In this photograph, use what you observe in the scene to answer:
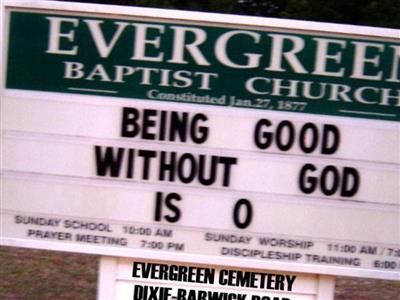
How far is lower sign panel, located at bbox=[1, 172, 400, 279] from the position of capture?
5914 mm

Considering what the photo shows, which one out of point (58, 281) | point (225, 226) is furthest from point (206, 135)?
point (58, 281)

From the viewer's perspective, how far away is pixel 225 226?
593 centimetres

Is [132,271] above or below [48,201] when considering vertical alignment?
below

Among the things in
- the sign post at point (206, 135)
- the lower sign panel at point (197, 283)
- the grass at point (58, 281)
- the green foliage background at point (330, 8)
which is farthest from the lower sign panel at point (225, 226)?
the green foliage background at point (330, 8)

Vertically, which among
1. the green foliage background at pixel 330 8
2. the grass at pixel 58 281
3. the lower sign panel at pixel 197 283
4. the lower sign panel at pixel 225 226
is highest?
the green foliage background at pixel 330 8

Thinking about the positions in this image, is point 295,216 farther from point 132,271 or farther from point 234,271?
point 132,271

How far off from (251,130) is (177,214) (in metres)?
0.83

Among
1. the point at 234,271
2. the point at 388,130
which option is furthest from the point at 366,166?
the point at 234,271

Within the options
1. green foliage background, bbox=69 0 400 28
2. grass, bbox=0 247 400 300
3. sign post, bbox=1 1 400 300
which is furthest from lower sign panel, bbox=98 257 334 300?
green foliage background, bbox=69 0 400 28

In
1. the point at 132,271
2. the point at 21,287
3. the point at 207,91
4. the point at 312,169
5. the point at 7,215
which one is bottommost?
the point at 21,287

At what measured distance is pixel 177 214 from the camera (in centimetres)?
595

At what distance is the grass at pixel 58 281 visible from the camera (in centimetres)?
869

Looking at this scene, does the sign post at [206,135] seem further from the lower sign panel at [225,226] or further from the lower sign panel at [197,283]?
the lower sign panel at [197,283]

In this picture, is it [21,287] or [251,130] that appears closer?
[251,130]
